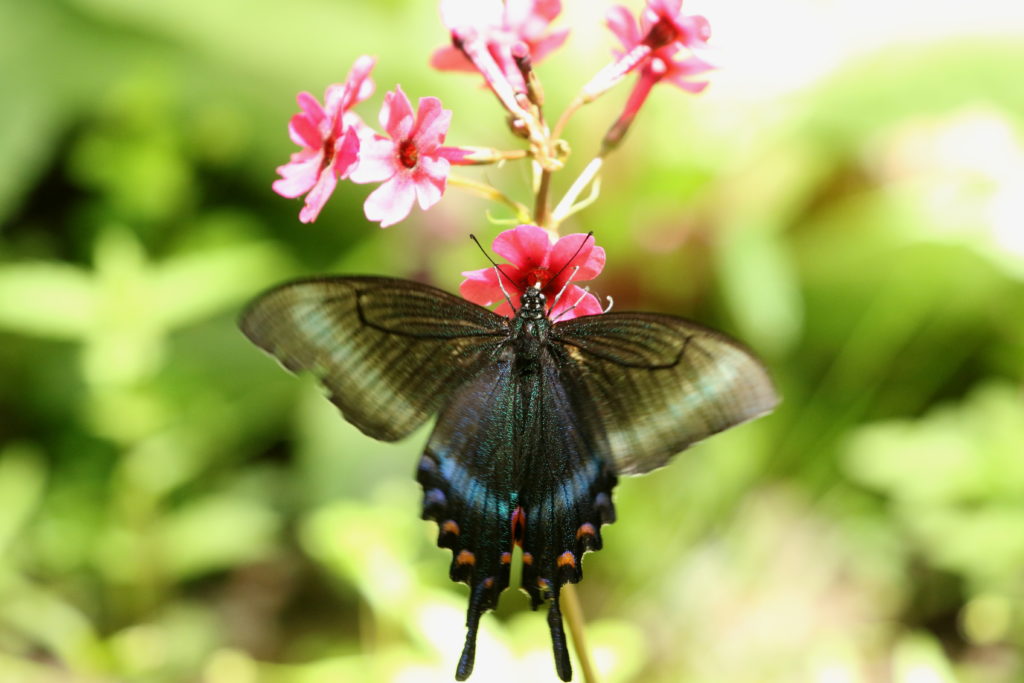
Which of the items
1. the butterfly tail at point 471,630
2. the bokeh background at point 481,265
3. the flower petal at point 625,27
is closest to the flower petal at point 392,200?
the flower petal at point 625,27

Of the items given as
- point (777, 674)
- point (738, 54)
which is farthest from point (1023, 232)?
point (777, 674)

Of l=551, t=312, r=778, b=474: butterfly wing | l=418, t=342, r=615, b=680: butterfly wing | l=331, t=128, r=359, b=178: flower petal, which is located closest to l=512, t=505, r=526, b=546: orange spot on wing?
l=418, t=342, r=615, b=680: butterfly wing

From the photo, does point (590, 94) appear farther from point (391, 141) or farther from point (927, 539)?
point (927, 539)

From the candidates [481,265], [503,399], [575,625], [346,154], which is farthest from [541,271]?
[481,265]

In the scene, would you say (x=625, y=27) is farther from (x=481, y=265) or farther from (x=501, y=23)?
(x=481, y=265)

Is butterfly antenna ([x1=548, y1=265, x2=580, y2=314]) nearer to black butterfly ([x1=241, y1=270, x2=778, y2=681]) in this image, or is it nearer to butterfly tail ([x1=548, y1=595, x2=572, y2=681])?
black butterfly ([x1=241, y1=270, x2=778, y2=681])

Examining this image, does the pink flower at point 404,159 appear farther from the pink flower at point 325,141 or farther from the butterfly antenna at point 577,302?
the butterfly antenna at point 577,302
